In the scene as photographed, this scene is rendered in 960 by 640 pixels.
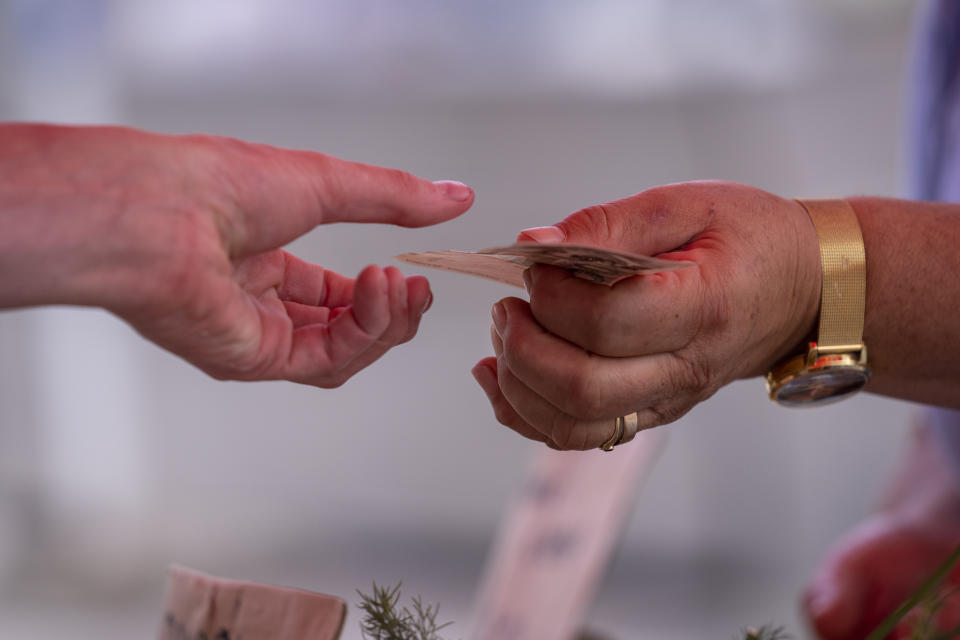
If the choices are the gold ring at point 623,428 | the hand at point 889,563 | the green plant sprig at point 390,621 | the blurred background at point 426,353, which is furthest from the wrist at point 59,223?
the blurred background at point 426,353

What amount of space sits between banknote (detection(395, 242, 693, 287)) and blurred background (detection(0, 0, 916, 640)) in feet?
6.66

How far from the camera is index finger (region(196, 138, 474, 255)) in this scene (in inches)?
23.0

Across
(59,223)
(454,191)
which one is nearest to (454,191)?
(454,191)

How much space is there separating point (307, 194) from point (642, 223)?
0.28 m

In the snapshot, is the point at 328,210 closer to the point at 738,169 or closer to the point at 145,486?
the point at 738,169

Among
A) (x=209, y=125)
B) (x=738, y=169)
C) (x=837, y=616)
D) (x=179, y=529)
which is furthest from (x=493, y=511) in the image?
(x=837, y=616)

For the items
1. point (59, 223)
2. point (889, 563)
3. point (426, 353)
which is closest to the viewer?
point (59, 223)

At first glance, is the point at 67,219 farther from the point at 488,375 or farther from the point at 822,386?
the point at 822,386

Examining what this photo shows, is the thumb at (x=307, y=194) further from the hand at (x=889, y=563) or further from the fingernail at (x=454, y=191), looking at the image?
the hand at (x=889, y=563)

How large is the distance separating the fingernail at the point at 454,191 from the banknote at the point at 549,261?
0.05m

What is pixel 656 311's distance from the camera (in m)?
0.67

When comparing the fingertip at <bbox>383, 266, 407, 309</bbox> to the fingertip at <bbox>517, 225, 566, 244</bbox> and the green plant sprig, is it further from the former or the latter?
the green plant sprig

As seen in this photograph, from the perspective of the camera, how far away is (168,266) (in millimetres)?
541

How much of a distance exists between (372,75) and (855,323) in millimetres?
2410
